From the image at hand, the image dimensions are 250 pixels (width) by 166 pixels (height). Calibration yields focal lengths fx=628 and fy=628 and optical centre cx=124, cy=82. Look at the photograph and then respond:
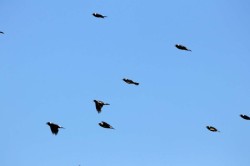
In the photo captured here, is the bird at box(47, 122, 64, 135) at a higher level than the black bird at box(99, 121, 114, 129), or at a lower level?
lower

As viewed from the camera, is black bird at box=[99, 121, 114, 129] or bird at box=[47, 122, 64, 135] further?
black bird at box=[99, 121, 114, 129]

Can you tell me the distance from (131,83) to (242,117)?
1227 centimetres

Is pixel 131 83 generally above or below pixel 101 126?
above

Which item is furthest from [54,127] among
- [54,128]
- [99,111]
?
[99,111]

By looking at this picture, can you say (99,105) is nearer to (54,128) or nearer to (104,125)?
(104,125)

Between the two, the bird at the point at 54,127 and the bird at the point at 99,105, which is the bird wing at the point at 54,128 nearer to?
the bird at the point at 54,127

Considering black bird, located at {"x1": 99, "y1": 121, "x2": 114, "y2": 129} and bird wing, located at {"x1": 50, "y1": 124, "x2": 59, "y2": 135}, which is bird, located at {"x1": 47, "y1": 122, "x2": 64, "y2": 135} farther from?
black bird, located at {"x1": 99, "y1": 121, "x2": 114, "y2": 129}

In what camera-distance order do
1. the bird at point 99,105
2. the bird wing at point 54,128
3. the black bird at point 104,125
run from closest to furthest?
the bird wing at point 54,128, the bird at point 99,105, the black bird at point 104,125

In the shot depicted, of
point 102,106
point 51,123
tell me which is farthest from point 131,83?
point 51,123

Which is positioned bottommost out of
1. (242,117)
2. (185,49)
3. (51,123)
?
(51,123)

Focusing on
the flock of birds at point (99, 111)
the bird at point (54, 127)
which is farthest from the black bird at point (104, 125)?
the bird at point (54, 127)

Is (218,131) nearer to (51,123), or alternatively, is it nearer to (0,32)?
(51,123)

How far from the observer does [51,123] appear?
211 feet

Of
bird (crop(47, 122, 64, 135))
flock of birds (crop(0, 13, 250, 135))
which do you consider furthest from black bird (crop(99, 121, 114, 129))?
bird (crop(47, 122, 64, 135))
